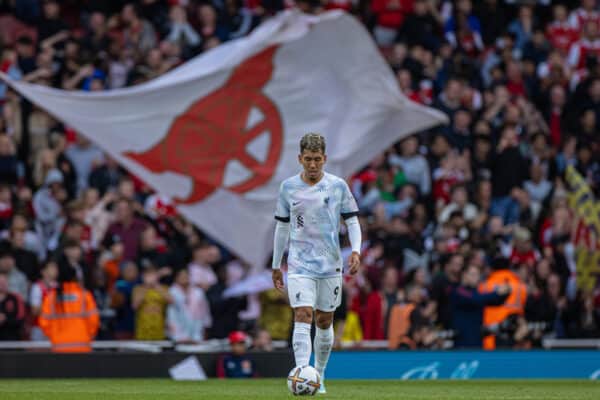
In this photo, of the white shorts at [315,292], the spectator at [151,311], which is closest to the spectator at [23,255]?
the spectator at [151,311]

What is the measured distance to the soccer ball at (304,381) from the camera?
43.7ft

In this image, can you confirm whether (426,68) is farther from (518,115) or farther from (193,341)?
(193,341)

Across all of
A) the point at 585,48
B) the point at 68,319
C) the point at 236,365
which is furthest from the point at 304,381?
the point at 585,48

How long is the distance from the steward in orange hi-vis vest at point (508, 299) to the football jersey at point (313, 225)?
6.80 m

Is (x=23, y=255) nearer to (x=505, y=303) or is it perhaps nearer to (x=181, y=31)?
(x=181, y=31)

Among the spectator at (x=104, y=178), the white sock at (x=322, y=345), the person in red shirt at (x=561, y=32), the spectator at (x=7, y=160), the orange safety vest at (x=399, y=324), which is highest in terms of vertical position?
the person in red shirt at (x=561, y=32)

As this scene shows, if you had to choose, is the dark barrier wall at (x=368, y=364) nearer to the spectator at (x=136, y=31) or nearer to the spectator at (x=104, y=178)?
the spectator at (x=104, y=178)

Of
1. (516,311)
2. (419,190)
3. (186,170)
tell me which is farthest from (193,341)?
(419,190)

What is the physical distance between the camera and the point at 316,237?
1418 cm

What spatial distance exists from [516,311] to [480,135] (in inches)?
220

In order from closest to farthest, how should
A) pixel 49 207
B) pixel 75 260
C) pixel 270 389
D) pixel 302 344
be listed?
pixel 302 344
pixel 270 389
pixel 75 260
pixel 49 207

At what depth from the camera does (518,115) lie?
2670 centimetres

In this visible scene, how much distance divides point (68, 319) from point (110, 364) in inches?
36.1

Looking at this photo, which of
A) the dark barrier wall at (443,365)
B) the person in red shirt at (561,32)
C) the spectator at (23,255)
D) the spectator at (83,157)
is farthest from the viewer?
the person in red shirt at (561,32)
